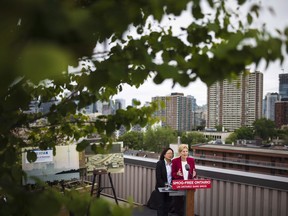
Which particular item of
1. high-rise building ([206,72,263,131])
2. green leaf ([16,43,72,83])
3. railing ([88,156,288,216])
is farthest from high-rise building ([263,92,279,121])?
green leaf ([16,43,72,83])

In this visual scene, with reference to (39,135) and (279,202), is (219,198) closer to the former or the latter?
(279,202)

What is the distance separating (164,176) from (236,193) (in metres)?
1.08

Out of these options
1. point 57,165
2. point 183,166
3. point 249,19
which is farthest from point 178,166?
point 249,19

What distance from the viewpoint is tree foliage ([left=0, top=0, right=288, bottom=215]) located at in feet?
1.38

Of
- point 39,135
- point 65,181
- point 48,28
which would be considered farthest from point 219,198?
point 48,28

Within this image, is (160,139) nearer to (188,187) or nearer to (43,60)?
(188,187)

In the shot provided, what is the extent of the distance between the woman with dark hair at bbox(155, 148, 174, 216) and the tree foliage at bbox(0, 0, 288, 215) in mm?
2959

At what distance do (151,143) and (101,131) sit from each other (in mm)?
69488

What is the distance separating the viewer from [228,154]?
5778 centimetres

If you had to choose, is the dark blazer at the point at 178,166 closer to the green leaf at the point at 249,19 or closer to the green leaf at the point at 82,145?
the green leaf at the point at 82,145

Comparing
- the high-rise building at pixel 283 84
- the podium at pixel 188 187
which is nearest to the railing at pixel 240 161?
the high-rise building at pixel 283 84

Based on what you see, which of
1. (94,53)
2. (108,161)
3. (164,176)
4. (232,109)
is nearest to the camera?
(94,53)

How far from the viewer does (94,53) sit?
0.93 meters

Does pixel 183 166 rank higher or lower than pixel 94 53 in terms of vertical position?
lower
